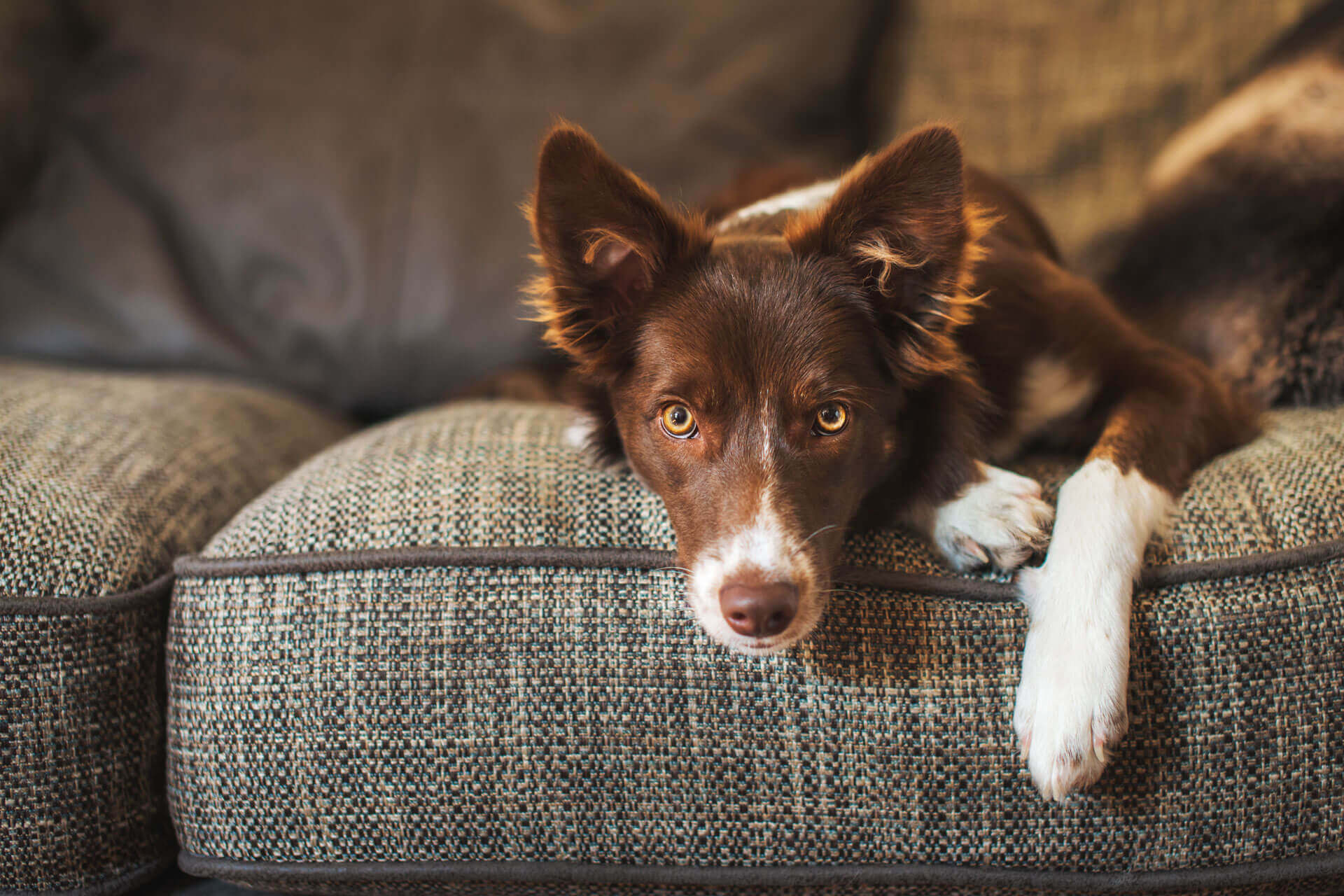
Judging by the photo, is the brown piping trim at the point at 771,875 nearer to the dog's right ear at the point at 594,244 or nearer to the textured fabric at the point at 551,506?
the textured fabric at the point at 551,506

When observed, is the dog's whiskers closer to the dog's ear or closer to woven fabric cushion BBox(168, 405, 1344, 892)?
woven fabric cushion BBox(168, 405, 1344, 892)

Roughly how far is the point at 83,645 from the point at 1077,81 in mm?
2969

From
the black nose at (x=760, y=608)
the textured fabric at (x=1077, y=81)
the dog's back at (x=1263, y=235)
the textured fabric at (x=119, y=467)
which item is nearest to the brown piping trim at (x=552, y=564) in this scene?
the black nose at (x=760, y=608)

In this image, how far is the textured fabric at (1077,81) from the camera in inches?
99.3

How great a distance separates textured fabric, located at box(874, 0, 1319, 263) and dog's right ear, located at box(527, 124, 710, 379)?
1655 mm

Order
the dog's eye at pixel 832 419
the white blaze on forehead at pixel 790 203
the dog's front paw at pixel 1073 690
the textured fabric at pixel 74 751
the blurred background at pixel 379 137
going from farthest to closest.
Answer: the blurred background at pixel 379 137 < the white blaze on forehead at pixel 790 203 < the dog's eye at pixel 832 419 < the textured fabric at pixel 74 751 < the dog's front paw at pixel 1073 690

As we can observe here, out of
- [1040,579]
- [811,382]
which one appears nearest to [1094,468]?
[1040,579]

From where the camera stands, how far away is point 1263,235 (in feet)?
6.50

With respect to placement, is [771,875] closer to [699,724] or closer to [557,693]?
[699,724]

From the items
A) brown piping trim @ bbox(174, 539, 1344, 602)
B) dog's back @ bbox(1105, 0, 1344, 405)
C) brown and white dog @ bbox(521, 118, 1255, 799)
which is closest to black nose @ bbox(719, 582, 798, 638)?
brown and white dog @ bbox(521, 118, 1255, 799)

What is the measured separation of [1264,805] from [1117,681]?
0.29m

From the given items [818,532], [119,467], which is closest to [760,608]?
[818,532]

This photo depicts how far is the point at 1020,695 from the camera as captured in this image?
1183mm

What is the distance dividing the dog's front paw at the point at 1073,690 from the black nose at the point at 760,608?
36 cm
